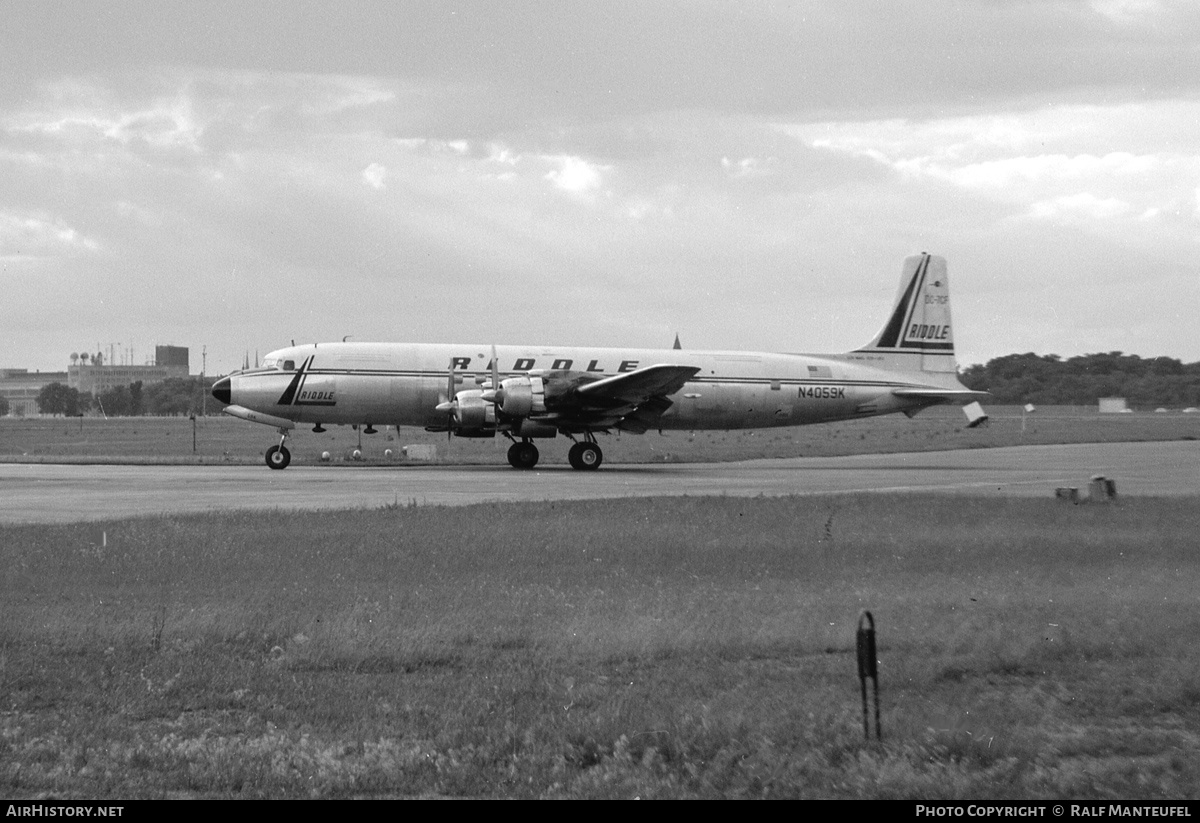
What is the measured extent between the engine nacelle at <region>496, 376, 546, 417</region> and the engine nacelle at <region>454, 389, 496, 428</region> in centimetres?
45

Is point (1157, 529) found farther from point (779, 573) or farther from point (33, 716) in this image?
point (33, 716)

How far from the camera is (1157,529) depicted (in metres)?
18.8

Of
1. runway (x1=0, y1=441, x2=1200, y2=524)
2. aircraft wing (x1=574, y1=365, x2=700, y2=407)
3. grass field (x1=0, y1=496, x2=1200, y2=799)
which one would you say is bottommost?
grass field (x1=0, y1=496, x2=1200, y2=799)

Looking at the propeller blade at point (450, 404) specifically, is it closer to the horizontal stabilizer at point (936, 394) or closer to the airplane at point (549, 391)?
the airplane at point (549, 391)

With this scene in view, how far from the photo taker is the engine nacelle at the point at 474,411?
3469 centimetres

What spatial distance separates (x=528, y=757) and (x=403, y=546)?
942cm

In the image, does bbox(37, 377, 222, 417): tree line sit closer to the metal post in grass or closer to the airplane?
the airplane

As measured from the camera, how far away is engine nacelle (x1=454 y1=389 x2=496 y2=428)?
34688 millimetres

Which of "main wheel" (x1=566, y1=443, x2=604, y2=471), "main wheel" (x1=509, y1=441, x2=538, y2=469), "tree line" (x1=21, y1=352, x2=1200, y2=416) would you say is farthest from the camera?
"tree line" (x1=21, y1=352, x2=1200, y2=416)

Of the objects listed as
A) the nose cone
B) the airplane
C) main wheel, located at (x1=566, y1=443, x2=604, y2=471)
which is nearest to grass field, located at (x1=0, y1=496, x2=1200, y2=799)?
the airplane

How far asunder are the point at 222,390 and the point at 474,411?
7.86 metres

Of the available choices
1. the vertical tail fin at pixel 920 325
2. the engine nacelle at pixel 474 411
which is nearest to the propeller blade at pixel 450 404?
the engine nacelle at pixel 474 411

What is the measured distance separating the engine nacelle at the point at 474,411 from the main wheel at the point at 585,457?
3.04m

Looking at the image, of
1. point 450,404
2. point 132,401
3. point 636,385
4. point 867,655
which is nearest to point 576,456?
point 636,385
